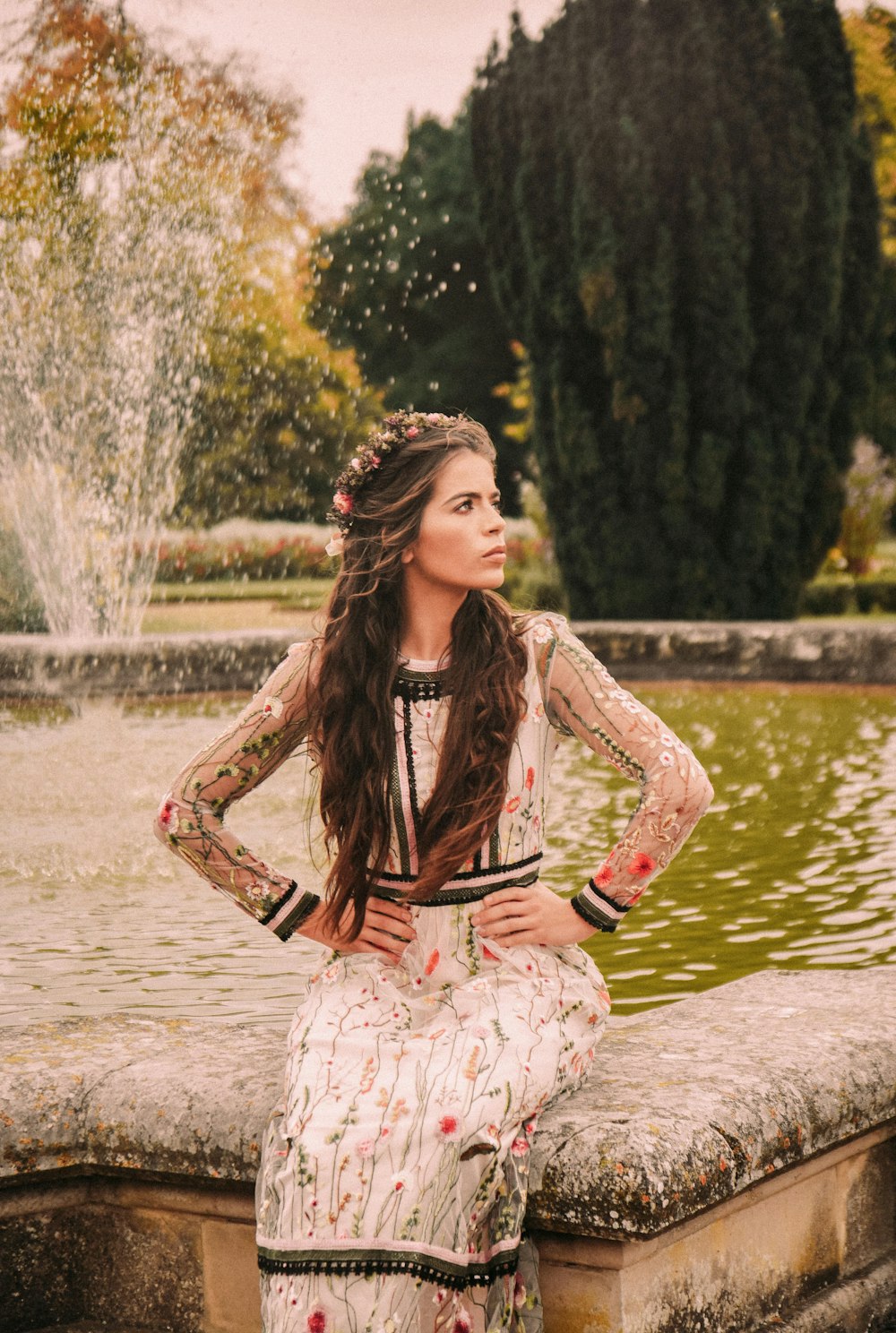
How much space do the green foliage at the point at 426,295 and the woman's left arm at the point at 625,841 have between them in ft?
97.2

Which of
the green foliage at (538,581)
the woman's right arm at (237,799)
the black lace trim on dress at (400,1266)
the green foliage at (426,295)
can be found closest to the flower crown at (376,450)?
the woman's right arm at (237,799)

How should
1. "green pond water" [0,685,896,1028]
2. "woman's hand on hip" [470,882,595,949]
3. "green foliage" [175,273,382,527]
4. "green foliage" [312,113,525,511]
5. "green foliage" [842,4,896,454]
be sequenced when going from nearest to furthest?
1. "woman's hand on hip" [470,882,595,949]
2. "green pond water" [0,685,896,1028]
3. "green foliage" [842,4,896,454]
4. "green foliage" [175,273,382,527]
5. "green foliage" [312,113,525,511]

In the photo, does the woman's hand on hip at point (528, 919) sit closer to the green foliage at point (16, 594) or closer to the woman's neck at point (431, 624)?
the woman's neck at point (431, 624)

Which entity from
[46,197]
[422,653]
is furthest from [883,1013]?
[46,197]

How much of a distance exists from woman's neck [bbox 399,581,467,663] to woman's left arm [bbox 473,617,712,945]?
0.26 m

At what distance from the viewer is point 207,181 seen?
2064 centimetres

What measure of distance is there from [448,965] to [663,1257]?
1.66ft

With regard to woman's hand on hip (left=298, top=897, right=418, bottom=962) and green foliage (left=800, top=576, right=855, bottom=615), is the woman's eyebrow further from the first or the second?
green foliage (left=800, top=576, right=855, bottom=615)

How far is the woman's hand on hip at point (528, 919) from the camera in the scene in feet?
7.16

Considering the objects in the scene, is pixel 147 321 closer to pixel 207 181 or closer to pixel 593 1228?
pixel 207 181

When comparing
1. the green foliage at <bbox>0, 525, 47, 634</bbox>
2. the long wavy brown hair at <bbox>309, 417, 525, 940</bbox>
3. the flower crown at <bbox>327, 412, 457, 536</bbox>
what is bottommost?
the green foliage at <bbox>0, 525, 47, 634</bbox>

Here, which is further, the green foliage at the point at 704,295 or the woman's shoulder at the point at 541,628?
the green foliage at the point at 704,295

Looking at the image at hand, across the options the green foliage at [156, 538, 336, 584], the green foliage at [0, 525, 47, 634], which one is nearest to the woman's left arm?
the green foliage at [0, 525, 47, 634]

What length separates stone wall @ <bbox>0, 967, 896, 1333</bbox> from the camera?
1.82 meters
